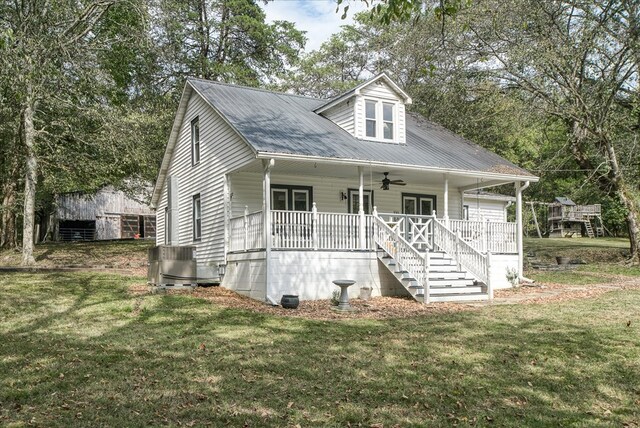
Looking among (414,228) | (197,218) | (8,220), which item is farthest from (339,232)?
(8,220)

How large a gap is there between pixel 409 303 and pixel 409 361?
6340 mm

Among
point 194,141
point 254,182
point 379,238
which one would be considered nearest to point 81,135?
point 194,141

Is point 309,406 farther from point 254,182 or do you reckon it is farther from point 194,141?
point 194,141

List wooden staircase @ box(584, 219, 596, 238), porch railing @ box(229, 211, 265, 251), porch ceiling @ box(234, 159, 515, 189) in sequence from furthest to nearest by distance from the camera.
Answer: wooden staircase @ box(584, 219, 596, 238) → porch ceiling @ box(234, 159, 515, 189) → porch railing @ box(229, 211, 265, 251)

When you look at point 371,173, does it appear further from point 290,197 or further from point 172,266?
point 172,266

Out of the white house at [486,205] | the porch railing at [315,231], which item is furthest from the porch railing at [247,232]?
the white house at [486,205]

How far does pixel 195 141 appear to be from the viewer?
63.3 ft

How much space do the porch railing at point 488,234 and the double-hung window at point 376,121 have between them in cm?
364

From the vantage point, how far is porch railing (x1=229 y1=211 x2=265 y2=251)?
14414 mm

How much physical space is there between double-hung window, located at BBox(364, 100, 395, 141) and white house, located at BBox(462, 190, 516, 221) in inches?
334

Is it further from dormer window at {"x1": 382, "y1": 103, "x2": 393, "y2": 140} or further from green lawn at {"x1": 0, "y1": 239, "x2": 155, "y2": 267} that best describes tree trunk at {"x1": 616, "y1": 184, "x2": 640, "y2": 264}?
green lawn at {"x1": 0, "y1": 239, "x2": 155, "y2": 267}

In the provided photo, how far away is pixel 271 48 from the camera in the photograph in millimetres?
32562

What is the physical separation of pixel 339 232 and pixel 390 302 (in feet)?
7.87

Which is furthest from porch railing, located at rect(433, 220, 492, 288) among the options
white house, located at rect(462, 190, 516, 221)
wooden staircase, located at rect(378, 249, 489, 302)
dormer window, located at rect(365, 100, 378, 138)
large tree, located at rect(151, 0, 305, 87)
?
large tree, located at rect(151, 0, 305, 87)
